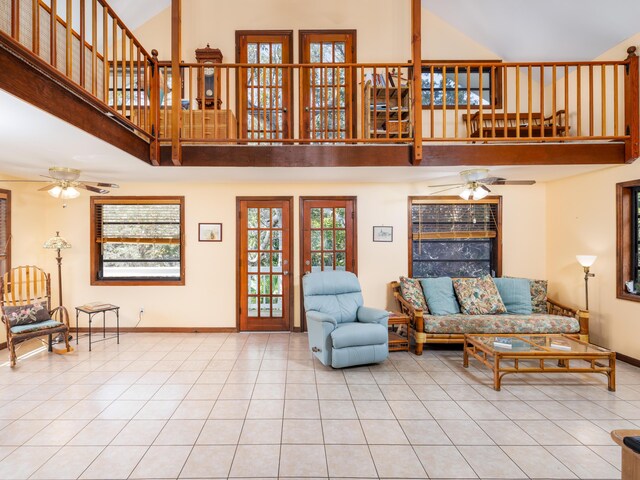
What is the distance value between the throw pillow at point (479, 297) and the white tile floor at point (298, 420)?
900 millimetres

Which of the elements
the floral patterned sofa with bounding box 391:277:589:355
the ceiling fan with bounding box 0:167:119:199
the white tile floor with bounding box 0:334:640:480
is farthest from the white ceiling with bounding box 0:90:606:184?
the white tile floor with bounding box 0:334:640:480

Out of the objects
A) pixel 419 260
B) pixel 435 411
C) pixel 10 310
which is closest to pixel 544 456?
pixel 435 411

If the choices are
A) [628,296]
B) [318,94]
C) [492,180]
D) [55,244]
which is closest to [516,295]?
[628,296]

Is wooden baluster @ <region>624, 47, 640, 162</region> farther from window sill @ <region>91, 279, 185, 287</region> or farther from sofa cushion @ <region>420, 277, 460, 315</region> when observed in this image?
window sill @ <region>91, 279, 185, 287</region>

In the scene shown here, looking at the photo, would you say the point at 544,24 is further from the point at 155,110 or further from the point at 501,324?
the point at 155,110

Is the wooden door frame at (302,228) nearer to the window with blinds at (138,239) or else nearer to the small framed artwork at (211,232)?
the small framed artwork at (211,232)

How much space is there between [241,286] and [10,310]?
Answer: 2.65 m

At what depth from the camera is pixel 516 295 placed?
462 cm

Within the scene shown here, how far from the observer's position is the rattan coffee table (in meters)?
3.15

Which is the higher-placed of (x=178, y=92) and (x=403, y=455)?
(x=178, y=92)

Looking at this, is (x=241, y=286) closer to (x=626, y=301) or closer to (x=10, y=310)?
(x=10, y=310)

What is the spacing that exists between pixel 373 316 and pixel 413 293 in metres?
0.97

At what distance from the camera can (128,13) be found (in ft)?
16.0

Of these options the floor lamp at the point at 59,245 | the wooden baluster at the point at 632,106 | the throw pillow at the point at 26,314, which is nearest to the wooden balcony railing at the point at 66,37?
the floor lamp at the point at 59,245
